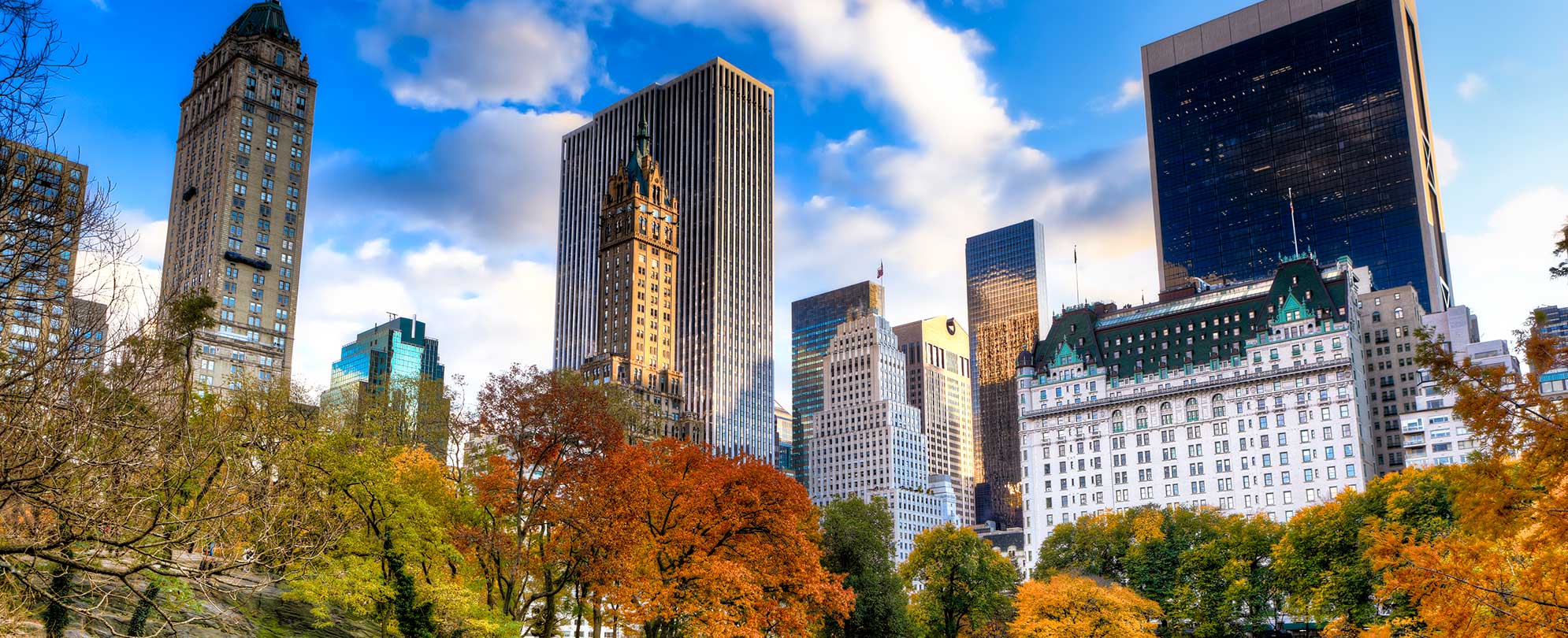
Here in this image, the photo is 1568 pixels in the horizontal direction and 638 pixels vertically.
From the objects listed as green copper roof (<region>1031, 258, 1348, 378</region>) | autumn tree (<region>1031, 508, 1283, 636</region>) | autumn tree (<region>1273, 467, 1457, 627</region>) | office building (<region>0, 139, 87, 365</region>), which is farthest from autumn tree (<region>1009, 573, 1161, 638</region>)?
green copper roof (<region>1031, 258, 1348, 378</region>)

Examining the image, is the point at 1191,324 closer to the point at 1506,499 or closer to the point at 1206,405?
the point at 1206,405

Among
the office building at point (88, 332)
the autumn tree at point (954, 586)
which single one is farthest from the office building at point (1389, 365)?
the office building at point (88, 332)

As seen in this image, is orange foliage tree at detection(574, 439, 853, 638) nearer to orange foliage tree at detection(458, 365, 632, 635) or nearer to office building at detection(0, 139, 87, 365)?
orange foliage tree at detection(458, 365, 632, 635)

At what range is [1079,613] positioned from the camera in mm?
74000

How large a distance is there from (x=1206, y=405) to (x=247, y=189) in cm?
14370

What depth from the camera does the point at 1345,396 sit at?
14662cm

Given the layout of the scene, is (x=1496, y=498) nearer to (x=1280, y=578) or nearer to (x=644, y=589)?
(x=644, y=589)

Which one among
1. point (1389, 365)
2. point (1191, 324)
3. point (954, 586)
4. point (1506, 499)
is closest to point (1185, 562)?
point (954, 586)

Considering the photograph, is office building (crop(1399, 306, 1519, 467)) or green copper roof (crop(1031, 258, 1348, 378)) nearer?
office building (crop(1399, 306, 1519, 467))

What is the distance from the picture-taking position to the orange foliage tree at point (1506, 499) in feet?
70.0

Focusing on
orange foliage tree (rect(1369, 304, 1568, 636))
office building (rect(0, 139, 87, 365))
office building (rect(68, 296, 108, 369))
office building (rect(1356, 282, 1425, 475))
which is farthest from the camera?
office building (rect(1356, 282, 1425, 475))

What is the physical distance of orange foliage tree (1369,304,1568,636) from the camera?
70.0 ft

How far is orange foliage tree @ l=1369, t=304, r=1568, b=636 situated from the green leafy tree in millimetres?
49213

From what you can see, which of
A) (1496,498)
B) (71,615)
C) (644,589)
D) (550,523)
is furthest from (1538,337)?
(71,615)
